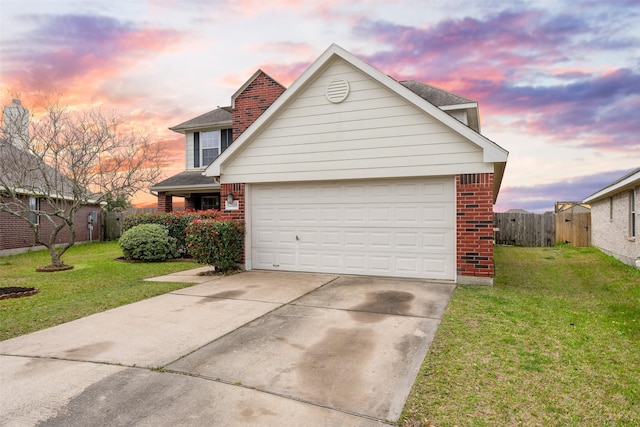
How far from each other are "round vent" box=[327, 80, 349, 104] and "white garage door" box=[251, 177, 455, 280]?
209 cm

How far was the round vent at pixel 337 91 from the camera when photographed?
9438 millimetres

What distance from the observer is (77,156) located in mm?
12016

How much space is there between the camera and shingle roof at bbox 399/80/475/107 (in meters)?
13.6

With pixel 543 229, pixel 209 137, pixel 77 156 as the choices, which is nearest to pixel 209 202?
pixel 209 137

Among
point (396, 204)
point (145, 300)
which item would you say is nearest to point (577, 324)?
point (396, 204)

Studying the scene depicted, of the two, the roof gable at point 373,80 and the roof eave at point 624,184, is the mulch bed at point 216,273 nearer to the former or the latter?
the roof gable at point 373,80

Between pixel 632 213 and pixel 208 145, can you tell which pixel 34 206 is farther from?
pixel 632 213

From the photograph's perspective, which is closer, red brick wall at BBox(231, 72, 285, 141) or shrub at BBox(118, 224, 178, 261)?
shrub at BBox(118, 224, 178, 261)

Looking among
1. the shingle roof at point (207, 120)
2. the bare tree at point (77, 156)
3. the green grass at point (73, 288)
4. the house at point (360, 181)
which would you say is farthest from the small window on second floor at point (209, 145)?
the house at point (360, 181)

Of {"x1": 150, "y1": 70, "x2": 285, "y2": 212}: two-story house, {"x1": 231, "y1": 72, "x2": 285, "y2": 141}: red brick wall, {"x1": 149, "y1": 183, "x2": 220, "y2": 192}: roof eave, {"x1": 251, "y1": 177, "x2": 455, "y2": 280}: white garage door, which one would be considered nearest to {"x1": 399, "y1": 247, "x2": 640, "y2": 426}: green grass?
{"x1": 251, "y1": 177, "x2": 455, "y2": 280}: white garage door

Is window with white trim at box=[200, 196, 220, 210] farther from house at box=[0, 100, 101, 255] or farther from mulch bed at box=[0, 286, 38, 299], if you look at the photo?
mulch bed at box=[0, 286, 38, 299]

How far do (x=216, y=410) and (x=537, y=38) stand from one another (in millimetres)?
11855

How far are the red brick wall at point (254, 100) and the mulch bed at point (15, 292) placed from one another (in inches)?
376

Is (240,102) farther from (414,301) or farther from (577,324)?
(577,324)
